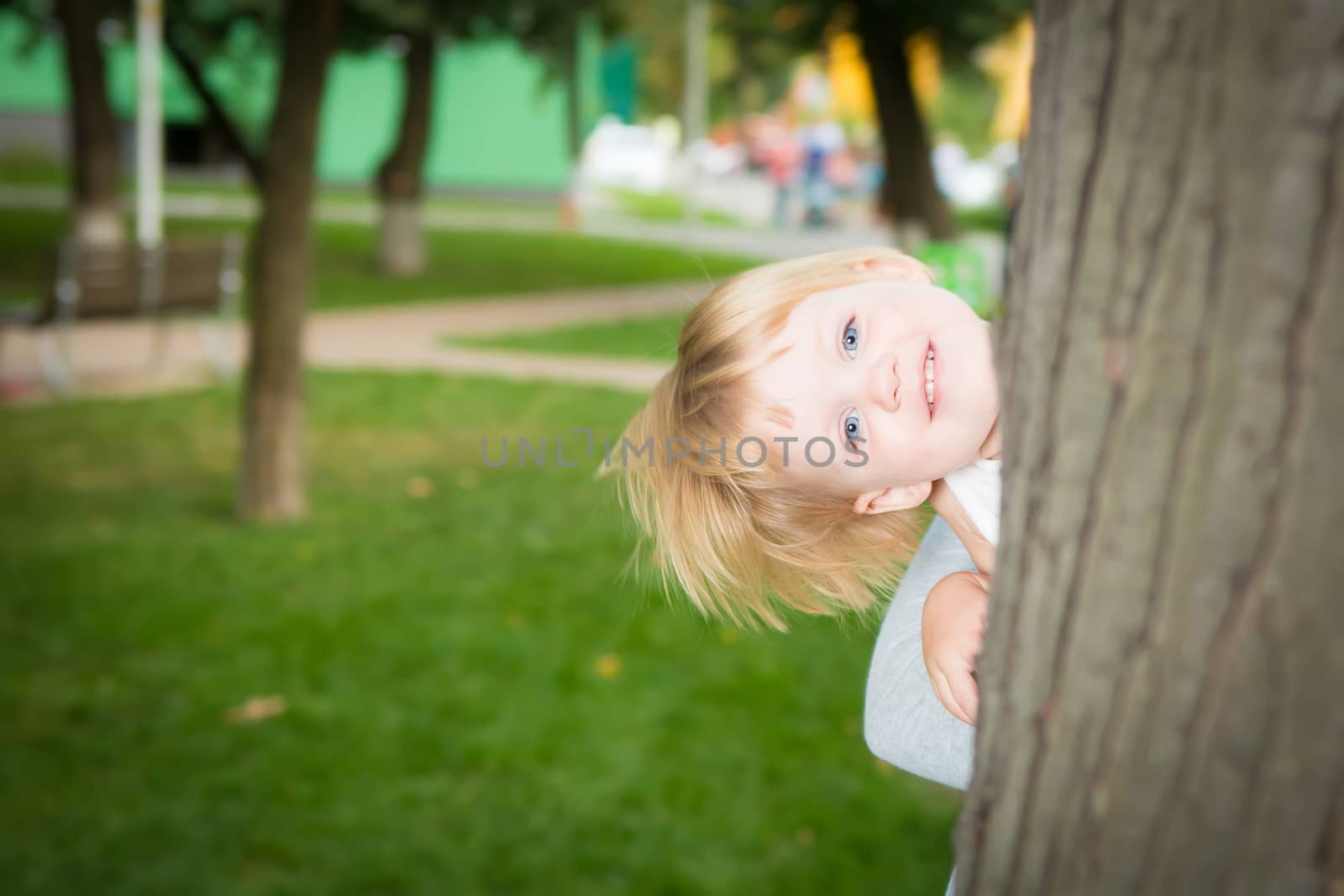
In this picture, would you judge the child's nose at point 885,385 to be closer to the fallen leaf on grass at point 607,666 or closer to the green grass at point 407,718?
the green grass at point 407,718

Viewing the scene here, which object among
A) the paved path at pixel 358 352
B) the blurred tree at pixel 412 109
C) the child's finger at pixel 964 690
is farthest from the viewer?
the blurred tree at pixel 412 109

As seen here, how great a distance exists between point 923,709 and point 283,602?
13.6 ft

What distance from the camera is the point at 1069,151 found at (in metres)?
0.88

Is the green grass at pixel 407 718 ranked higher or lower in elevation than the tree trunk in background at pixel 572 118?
lower

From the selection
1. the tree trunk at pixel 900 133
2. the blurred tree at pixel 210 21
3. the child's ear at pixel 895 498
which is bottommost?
the child's ear at pixel 895 498

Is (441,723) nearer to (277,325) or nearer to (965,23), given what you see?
(277,325)

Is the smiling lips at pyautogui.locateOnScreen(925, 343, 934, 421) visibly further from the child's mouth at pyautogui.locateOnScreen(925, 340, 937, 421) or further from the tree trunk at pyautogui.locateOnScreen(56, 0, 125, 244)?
the tree trunk at pyautogui.locateOnScreen(56, 0, 125, 244)

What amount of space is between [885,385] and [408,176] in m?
16.5

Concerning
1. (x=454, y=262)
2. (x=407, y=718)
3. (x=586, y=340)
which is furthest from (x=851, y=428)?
(x=454, y=262)

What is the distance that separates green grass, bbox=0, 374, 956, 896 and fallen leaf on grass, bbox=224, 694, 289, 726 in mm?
35

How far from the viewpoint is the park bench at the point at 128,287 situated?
8742 millimetres

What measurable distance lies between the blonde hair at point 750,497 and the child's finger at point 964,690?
1.16 ft

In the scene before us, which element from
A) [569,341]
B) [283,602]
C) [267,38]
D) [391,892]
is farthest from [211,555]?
[267,38]

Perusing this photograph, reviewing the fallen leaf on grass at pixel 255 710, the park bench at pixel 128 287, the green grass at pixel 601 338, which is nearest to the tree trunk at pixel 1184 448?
the fallen leaf on grass at pixel 255 710
